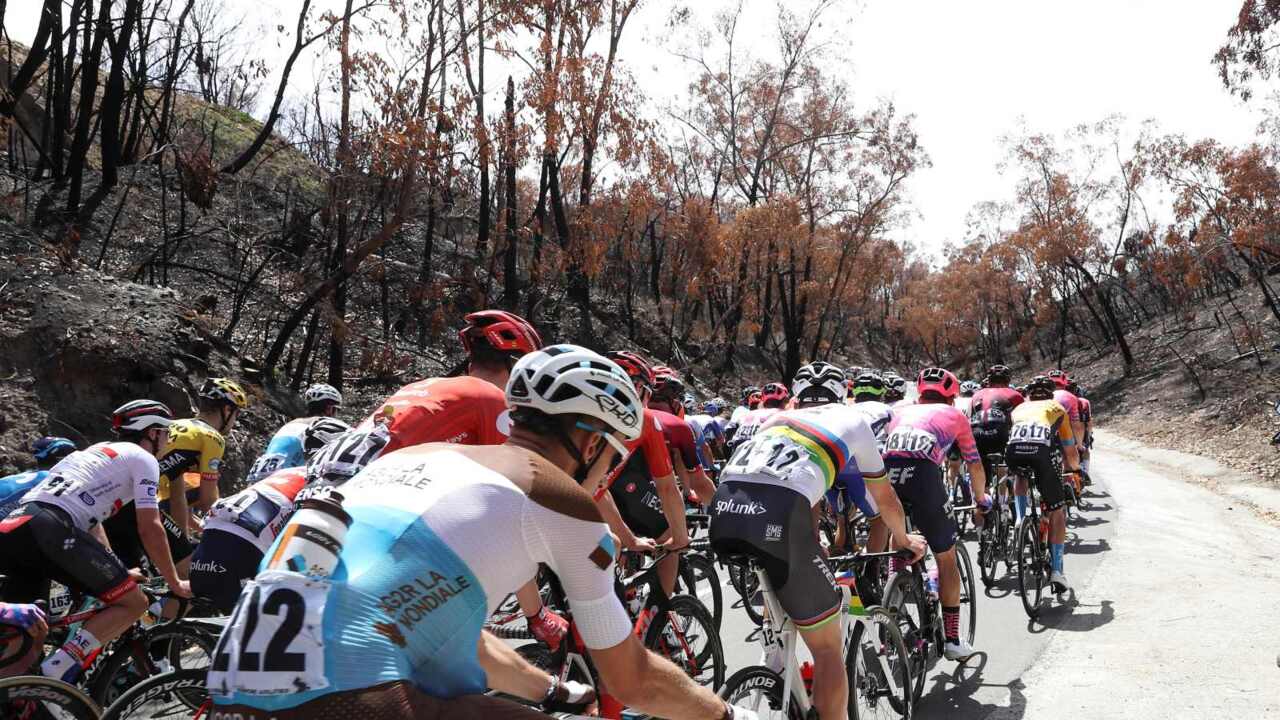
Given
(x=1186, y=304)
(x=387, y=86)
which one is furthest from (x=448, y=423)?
(x=1186, y=304)

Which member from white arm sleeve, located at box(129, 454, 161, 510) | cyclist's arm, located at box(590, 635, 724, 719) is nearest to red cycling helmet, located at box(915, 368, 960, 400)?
cyclist's arm, located at box(590, 635, 724, 719)

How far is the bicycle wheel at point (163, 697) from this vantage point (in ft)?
12.1

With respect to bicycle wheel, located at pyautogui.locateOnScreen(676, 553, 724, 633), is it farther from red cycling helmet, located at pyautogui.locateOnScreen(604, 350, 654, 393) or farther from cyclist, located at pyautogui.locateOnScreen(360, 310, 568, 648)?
cyclist, located at pyautogui.locateOnScreen(360, 310, 568, 648)

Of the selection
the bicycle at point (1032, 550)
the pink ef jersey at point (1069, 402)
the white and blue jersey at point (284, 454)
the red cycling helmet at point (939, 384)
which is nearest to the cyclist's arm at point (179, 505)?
the white and blue jersey at point (284, 454)

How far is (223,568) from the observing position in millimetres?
4418

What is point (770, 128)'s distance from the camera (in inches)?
1518

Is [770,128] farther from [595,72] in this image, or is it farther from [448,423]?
[448,423]

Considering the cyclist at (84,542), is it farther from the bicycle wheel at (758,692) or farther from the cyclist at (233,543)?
the bicycle wheel at (758,692)

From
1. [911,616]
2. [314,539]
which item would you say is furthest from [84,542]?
[911,616]

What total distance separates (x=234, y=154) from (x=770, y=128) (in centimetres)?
2234

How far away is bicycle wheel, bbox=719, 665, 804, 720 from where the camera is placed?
12.7 feet

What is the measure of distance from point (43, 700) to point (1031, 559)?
24.9 ft

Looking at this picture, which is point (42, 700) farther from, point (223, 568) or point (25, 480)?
point (25, 480)

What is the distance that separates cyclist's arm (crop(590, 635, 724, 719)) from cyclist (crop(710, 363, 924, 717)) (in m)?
1.86
